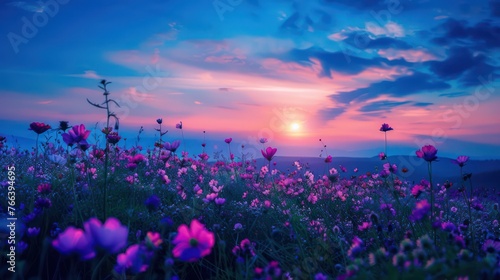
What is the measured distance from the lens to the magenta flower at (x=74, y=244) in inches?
55.1

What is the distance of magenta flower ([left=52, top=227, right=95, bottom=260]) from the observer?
1400 mm

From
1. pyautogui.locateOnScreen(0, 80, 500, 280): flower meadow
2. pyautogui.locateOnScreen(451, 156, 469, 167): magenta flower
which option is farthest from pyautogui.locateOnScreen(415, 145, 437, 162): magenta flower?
pyautogui.locateOnScreen(451, 156, 469, 167): magenta flower

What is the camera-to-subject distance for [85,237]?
1419mm

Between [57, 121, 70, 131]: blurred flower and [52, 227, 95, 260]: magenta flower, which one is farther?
[57, 121, 70, 131]: blurred flower

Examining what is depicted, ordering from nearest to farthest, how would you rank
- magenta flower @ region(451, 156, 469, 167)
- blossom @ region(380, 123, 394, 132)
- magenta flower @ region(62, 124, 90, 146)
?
magenta flower @ region(62, 124, 90, 146) → magenta flower @ region(451, 156, 469, 167) → blossom @ region(380, 123, 394, 132)

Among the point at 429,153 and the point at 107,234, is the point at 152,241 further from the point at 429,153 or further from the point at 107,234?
the point at 429,153

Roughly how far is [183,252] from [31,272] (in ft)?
7.47

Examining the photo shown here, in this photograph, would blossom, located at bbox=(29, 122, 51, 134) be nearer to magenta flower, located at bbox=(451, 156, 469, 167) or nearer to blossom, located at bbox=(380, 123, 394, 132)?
blossom, located at bbox=(380, 123, 394, 132)

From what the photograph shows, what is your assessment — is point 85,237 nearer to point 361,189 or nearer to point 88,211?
point 88,211

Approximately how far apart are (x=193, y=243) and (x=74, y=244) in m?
A: 0.43

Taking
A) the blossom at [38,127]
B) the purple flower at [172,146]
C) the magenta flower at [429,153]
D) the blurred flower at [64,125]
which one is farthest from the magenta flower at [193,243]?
the purple flower at [172,146]

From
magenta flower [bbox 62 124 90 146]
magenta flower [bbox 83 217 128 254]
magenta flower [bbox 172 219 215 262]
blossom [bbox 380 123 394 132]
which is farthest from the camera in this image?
blossom [bbox 380 123 394 132]

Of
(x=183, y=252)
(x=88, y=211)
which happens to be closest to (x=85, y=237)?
(x=183, y=252)

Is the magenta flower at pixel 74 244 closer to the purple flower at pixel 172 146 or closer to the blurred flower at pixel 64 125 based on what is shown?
the blurred flower at pixel 64 125
